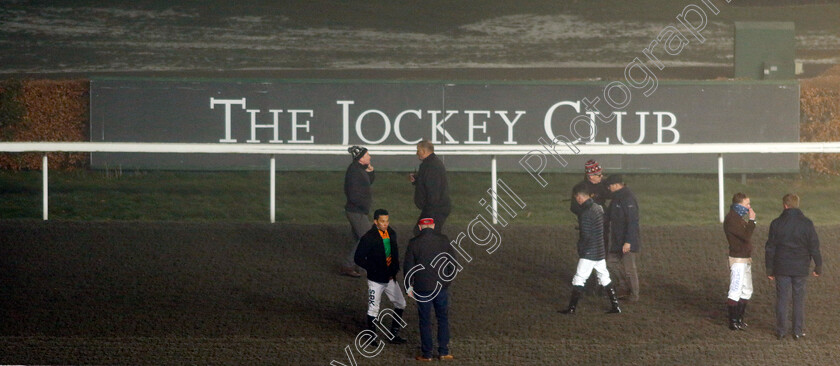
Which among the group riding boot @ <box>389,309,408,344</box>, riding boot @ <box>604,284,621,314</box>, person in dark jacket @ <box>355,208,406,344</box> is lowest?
riding boot @ <box>389,309,408,344</box>

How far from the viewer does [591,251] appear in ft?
31.2

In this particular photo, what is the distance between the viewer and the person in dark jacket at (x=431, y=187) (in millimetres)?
9711

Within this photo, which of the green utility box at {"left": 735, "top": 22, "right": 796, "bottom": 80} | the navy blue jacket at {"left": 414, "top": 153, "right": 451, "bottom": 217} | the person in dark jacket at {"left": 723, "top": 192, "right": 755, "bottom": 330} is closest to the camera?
the person in dark jacket at {"left": 723, "top": 192, "right": 755, "bottom": 330}

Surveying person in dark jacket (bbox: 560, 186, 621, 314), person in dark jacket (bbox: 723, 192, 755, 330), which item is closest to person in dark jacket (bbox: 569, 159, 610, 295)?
person in dark jacket (bbox: 560, 186, 621, 314)

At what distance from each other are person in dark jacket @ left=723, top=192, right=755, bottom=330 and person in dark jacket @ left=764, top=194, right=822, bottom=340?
249 mm

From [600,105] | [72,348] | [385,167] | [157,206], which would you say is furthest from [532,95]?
[72,348]

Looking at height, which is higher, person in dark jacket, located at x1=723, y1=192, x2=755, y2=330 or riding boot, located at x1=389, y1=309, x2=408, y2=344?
person in dark jacket, located at x1=723, y1=192, x2=755, y2=330

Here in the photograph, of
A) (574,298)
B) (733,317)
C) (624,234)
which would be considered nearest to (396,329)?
(574,298)

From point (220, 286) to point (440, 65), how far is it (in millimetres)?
11825

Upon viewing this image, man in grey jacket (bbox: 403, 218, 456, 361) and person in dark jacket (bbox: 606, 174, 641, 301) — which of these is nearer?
man in grey jacket (bbox: 403, 218, 456, 361)

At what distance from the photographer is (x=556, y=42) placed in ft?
78.0

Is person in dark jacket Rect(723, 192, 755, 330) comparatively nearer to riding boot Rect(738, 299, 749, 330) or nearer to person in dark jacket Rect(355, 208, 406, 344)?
riding boot Rect(738, 299, 749, 330)

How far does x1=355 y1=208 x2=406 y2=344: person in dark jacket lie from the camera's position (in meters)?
8.94

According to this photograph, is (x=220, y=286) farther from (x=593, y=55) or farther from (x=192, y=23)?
(x=192, y=23)
